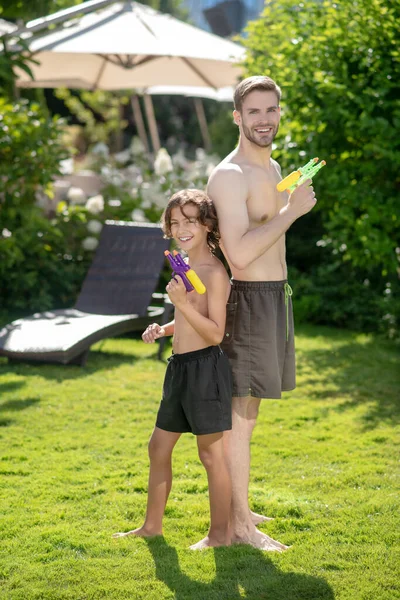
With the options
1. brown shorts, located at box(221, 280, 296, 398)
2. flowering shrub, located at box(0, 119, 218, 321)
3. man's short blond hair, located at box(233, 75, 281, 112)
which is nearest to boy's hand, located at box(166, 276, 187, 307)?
brown shorts, located at box(221, 280, 296, 398)

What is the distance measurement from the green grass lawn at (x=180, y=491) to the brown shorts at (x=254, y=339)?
2.19 ft

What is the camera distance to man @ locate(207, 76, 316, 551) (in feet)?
11.0

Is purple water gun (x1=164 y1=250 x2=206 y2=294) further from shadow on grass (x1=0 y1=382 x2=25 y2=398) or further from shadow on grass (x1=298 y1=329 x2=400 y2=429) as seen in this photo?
shadow on grass (x1=0 y1=382 x2=25 y2=398)

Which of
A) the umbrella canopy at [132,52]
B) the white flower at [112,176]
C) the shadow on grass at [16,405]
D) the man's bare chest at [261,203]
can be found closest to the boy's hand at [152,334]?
the man's bare chest at [261,203]

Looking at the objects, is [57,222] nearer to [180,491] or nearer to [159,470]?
[180,491]

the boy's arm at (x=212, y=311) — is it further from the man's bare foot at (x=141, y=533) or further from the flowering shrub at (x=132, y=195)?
the flowering shrub at (x=132, y=195)

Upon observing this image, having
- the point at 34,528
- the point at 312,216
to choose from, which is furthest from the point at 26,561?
the point at 312,216

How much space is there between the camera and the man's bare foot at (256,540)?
3549 mm

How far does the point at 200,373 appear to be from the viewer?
134 inches

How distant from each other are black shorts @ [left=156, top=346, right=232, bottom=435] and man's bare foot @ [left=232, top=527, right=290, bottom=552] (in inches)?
19.7

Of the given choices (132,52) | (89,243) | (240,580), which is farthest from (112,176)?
(240,580)

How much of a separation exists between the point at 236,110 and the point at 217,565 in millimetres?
1779

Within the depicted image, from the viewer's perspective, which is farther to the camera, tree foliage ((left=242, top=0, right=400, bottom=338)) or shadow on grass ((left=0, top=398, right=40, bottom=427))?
tree foliage ((left=242, top=0, right=400, bottom=338))

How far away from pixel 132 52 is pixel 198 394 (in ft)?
22.1
